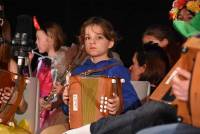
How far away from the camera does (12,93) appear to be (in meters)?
3.21

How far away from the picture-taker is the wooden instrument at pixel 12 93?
126 inches

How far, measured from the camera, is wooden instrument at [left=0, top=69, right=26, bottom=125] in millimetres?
3203

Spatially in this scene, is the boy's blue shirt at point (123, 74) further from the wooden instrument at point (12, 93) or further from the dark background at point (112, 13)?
the dark background at point (112, 13)

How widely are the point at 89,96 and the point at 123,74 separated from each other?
0.87 feet

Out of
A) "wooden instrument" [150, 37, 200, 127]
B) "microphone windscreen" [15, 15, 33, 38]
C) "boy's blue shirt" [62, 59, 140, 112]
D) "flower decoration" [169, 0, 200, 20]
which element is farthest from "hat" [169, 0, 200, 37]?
"microphone windscreen" [15, 15, 33, 38]

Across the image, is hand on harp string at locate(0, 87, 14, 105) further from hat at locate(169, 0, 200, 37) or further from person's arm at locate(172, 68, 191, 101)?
person's arm at locate(172, 68, 191, 101)

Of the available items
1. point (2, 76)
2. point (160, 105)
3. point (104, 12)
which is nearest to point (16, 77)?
point (2, 76)

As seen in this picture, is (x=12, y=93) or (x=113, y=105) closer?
(x=113, y=105)

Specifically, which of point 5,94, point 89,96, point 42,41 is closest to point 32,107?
point 5,94

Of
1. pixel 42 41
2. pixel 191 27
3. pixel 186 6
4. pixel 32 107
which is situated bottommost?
pixel 32 107

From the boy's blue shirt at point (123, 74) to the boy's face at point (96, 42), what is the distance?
0.23 ft

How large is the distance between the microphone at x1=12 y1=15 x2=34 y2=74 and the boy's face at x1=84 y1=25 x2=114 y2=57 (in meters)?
0.61

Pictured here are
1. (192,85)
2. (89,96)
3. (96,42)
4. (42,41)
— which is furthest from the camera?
(42,41)

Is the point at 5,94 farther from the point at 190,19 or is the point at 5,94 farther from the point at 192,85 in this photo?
the point at 192,85
